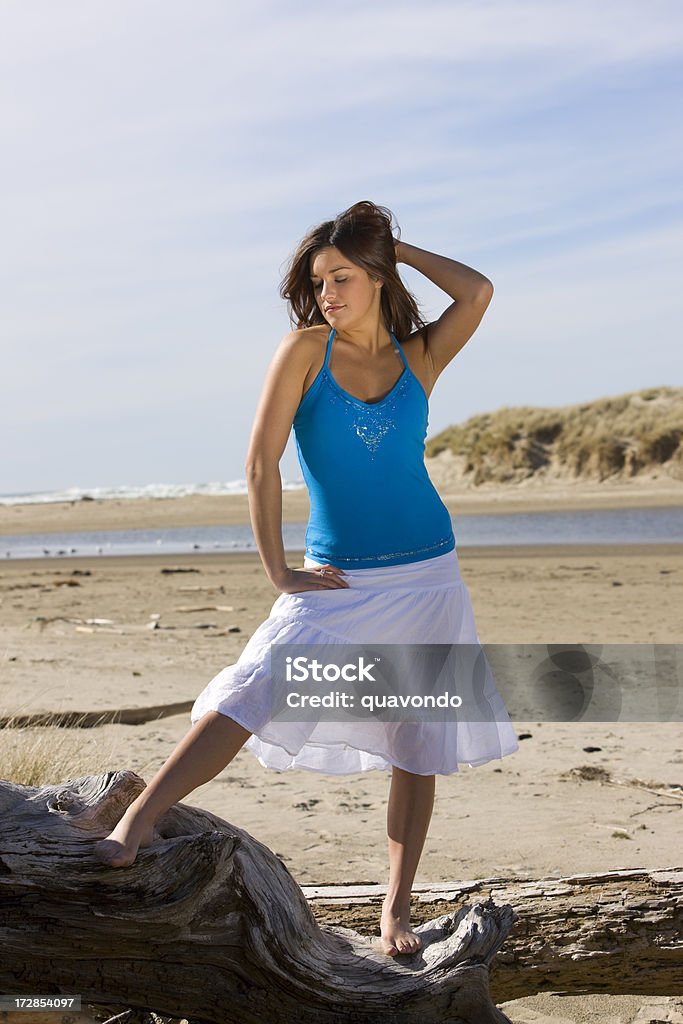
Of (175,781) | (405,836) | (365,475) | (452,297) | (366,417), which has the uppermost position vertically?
(452,297)

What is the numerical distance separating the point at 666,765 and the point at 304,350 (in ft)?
14.9

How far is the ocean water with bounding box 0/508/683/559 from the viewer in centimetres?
2370

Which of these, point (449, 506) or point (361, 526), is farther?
point (449, 506)

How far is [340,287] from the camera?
11.0 ft

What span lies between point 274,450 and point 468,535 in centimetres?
2286

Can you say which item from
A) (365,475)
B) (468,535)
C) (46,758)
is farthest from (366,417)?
(468,535)

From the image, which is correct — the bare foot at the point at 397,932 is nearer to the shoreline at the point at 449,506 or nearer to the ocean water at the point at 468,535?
the ocean water at the point at 468,535

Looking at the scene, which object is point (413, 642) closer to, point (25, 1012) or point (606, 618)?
point (25, 1012)

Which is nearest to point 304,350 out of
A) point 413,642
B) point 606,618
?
point 413,642

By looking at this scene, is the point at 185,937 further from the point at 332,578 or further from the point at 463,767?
the point at 463,767

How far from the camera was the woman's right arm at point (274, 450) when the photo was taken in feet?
10.6

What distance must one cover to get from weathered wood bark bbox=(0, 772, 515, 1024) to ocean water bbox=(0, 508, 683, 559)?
1935 cm

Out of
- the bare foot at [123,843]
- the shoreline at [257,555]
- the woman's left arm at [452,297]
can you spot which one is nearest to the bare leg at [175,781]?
the bare foot at [123,843]

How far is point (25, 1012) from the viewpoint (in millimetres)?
2859
